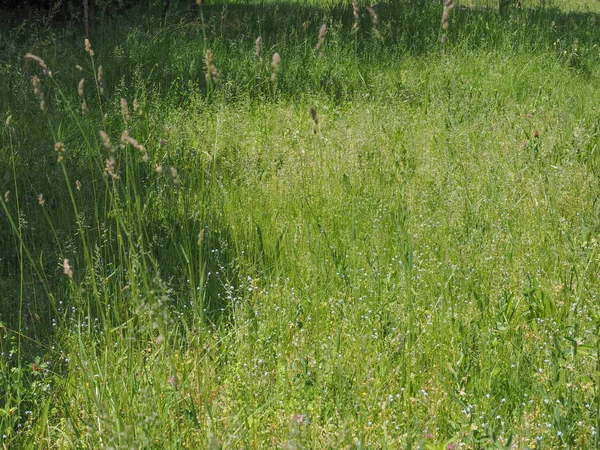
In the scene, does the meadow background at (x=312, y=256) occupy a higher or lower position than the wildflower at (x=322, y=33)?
lower

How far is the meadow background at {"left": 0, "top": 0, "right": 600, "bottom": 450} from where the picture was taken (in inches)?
84.8

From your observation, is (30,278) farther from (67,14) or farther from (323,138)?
(67,14)

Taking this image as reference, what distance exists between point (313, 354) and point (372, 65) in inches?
169

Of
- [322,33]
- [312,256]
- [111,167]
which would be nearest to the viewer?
[111,167]

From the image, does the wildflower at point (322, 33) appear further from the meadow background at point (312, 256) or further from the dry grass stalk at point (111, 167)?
the dry grass stalk at point (111, 167)

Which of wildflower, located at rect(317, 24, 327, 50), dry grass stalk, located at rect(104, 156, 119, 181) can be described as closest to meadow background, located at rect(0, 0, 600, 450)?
dry grass stalk, located at rect(104, 156, 119, 181)

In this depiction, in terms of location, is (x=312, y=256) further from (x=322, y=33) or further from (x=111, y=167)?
(x=111, y=167)

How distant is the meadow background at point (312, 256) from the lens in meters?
2.15

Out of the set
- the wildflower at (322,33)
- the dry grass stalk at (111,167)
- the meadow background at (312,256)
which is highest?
the wildflower at (322,33)

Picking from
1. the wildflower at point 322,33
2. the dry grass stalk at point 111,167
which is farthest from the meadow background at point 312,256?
the wildflower at point 322,33

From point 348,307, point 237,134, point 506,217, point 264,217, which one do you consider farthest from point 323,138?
point 348,307

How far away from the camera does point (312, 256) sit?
3160 mm

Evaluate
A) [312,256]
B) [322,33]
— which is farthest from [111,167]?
[312,256]

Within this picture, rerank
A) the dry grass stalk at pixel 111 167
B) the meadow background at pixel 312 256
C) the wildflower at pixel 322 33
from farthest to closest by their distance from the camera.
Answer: the wildflower at pixel 322 33 → the meadow background at pixel 312 256 → the dry grass stalk at pixel 111 167
